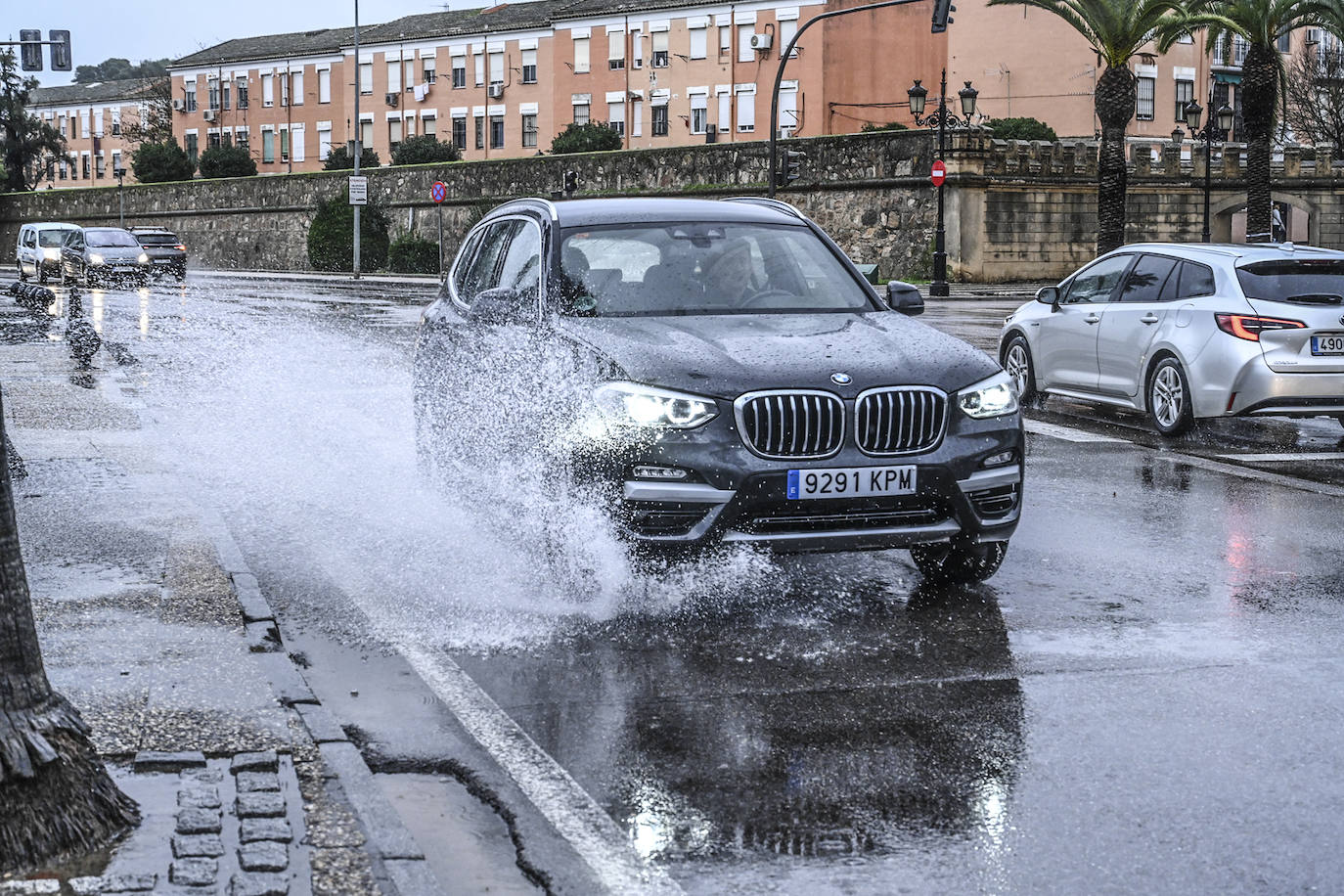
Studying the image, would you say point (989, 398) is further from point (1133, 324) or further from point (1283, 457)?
point (1133, 324)

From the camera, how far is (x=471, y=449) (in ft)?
25.9

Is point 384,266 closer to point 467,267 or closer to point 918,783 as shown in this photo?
point 467,267

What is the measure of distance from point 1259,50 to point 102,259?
1072 inches

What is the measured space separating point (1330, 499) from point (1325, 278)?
3138 millimetres

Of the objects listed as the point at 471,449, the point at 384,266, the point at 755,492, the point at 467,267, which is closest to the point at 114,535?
the point at 471,449

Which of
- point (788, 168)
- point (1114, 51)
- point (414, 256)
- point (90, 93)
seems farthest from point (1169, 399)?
point (90, 93)

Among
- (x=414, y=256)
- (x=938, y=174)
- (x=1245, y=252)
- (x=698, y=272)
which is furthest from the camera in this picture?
(x=414, y=256)

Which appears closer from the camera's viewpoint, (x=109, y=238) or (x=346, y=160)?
(x=109, y=238)

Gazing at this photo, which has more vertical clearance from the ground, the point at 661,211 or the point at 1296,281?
the point at 661,211

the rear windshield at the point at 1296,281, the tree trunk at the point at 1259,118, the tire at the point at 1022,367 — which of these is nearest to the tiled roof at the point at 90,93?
the tree trunk at the point at 1259,118

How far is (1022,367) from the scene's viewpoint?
1527 cm

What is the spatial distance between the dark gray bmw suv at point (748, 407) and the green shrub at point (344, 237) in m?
55.8

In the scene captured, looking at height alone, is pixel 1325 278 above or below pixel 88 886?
above

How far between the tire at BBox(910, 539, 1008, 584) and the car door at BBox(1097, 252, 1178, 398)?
6.47 metres
